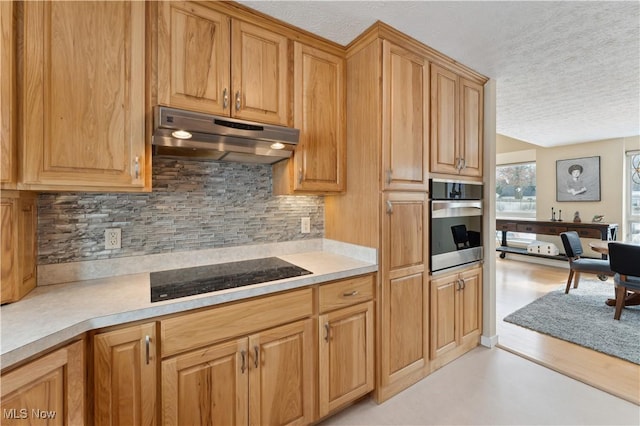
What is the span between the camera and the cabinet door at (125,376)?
3.43 feet

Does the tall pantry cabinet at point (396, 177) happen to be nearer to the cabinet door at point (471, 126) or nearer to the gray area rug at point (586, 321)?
the cabinet door at point (471, 126)

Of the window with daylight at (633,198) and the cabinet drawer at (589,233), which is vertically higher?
the window with daylight at (633,198)

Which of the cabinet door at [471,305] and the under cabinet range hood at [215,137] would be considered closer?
the under cabinet range hood at [215,137]

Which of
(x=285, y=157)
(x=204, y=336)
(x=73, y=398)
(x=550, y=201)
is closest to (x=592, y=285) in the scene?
(x=550, y=201)

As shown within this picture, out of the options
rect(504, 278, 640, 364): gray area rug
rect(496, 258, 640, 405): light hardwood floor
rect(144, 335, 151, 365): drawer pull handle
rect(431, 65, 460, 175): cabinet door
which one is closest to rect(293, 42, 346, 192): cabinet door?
rect(431, 65, 460, 175): cabinet door

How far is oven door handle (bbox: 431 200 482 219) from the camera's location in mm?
2084

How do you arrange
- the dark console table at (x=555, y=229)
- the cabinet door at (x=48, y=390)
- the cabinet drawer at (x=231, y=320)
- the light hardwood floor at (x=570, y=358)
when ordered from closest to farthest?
the cabinet door at (x=48, y=390)
the cabinet drawer at (x=231, y=320)
the light hardwood floor at (x=570, y=358)
the dark console table at (x=555, y=229)

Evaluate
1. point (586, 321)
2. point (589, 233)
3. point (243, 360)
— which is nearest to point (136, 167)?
point (243, 360)

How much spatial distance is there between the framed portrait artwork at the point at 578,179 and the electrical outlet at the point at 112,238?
24.2 ft

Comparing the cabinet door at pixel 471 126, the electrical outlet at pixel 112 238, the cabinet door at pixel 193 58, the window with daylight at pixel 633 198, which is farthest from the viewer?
the window with daylight at pixel 633 198

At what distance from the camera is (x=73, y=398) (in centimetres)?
98

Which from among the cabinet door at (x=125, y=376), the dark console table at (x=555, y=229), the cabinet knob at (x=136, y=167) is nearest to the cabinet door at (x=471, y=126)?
the cabinet knob at (x=136, y=167)

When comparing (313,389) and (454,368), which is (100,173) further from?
(454,368)

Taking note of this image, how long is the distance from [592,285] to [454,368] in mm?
3731
